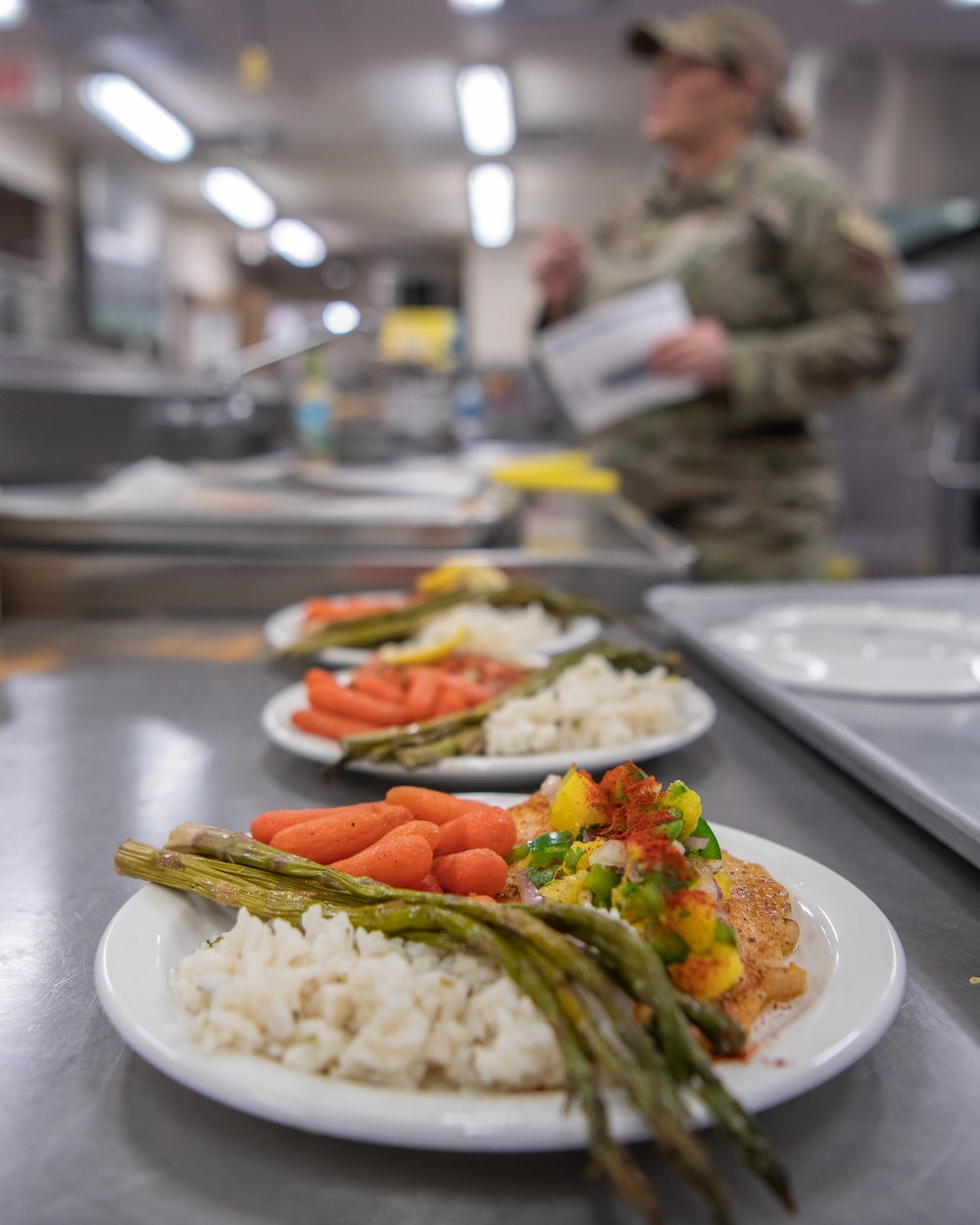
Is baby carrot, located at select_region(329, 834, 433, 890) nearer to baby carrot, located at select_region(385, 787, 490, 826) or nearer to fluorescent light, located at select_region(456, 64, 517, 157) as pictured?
baby carrot, located at select_region(385, 787, 490, 826)

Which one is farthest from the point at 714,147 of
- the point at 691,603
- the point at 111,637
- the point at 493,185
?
the point at 493,185

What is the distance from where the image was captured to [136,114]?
5973 millimetres

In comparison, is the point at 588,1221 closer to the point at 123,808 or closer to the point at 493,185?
the point at 123,808

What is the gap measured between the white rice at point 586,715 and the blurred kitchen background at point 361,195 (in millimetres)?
901

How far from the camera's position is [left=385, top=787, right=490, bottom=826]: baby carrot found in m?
0.77

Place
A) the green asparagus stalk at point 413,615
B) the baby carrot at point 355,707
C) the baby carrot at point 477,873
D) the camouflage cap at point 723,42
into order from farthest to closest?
the camouflage cap at point 723,42 → the green asparagus stalk at point 413,615 → the baby carrot at point 355,707 → the baby carrot at point 477,873

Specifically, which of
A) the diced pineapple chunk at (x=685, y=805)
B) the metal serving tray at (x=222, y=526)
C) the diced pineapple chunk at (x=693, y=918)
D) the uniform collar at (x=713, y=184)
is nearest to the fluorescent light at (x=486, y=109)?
the uniform collar at (x=713, y=184)

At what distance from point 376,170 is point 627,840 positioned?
9393 mm

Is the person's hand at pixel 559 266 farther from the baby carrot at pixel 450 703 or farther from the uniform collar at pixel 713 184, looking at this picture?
the baby carrot at pixel 450 703

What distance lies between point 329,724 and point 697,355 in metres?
1.50

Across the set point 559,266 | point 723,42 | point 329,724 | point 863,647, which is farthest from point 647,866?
point 723,42

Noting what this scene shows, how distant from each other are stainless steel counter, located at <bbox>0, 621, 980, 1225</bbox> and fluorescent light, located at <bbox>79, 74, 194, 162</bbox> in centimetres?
570

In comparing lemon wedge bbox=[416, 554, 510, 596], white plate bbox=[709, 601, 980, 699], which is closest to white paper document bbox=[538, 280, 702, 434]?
lemon wedge bbox=[416, 554, 510, 596]

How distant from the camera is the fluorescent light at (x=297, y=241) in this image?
11070 mm
